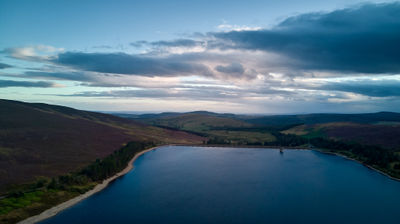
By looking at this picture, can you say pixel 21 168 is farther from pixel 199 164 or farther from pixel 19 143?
pixel 199 164

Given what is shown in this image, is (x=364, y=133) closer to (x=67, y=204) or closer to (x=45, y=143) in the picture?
(x=67, y=204)

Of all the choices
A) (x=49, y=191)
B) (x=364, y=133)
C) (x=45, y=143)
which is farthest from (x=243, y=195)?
(x=364, y=133)

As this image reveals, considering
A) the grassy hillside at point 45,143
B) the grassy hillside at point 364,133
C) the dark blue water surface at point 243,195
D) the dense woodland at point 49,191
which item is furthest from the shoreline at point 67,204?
the grassy hillside at point 364,133

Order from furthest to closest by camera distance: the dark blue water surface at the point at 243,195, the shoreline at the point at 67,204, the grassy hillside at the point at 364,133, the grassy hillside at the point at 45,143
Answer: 1. the grassy hillside at the point at 364,133
2. the grassy hillside at the point at 45,143
3. the dark blue water surface at the point at 243,195
4. the shoreline at the point at 67,204

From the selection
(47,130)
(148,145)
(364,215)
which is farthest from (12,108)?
(364,215)

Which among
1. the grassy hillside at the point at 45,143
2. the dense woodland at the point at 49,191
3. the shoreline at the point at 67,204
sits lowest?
the shoreline at the point at 67,204

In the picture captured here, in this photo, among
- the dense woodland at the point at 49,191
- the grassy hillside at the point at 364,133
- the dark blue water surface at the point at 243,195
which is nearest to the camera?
the dense woodland at the point at 49,191

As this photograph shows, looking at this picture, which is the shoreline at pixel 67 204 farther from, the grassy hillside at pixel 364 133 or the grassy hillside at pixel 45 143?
the grassy hillside at pixel 364 133
